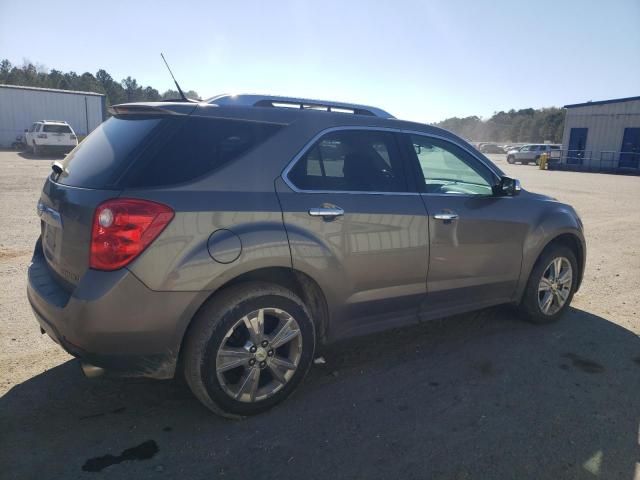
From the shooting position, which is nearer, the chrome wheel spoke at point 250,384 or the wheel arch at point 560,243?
the chrome wheel spoke at point 250,384

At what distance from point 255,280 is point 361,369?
123cm

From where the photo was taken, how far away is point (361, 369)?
3598 millimetres

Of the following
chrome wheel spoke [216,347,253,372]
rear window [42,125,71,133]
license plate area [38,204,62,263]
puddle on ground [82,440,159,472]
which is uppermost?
rear window [42,125,71,133]

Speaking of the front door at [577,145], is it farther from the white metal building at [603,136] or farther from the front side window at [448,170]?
the front side window at [448,170]

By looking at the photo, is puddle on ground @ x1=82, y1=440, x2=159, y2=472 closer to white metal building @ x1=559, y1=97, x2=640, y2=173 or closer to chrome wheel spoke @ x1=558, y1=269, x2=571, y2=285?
chrome wheel spoke @ x1=558, y1=269, x2=571, y2=285

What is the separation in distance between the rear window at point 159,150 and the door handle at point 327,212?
21.5 inches

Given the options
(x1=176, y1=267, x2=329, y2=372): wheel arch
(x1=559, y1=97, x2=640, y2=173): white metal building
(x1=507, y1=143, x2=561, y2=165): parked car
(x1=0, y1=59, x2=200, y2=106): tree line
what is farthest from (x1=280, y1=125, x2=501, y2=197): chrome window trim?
(x1=0, y1=59, x2=200, y2=106): tree line

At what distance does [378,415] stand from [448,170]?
215 centimetres

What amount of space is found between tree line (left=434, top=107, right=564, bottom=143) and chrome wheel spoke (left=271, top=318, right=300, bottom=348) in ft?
248

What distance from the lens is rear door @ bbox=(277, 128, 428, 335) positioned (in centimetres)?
298

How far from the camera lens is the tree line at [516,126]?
76500 millimetres

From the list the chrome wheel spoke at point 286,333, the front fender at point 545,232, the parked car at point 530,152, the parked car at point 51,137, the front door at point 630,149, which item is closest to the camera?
the chrome wheel spoke at point 286,333

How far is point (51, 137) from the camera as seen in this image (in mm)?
24859

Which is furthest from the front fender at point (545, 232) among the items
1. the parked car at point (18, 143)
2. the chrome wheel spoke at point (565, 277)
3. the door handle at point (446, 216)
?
the parked car at point (18, 143)
